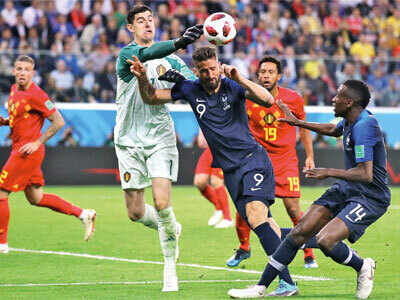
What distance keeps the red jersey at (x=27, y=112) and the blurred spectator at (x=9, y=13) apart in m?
10.7

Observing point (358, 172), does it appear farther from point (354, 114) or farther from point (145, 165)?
point (145, 165)

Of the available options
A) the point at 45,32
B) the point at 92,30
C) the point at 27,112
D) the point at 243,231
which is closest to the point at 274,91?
the point at 243,231

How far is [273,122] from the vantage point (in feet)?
31.0

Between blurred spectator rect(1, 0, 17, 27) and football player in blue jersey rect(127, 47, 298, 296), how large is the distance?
560 inches

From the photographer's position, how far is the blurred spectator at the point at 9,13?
68.2 ft

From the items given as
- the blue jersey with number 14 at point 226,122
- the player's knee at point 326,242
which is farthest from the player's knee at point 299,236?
the blue jersey with number 14 at point 226,122

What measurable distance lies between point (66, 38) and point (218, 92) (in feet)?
46.4

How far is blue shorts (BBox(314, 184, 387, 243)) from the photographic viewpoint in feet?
22.4

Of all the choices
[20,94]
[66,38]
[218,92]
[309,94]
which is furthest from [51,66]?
[218,92]

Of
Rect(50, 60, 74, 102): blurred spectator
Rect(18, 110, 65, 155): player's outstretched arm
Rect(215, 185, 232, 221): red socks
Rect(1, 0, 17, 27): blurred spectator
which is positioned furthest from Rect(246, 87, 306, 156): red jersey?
Rect(1, 0, 17, 27): blurred spectator

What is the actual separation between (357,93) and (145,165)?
7.99 ft

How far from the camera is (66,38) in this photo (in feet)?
68.1

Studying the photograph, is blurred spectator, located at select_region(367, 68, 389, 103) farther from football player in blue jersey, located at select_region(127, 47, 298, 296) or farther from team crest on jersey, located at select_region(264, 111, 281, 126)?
football player in blue jersey, located at select_region(127, 47, 298, 296)

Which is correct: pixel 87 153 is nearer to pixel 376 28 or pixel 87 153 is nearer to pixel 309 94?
pixel 309 94
